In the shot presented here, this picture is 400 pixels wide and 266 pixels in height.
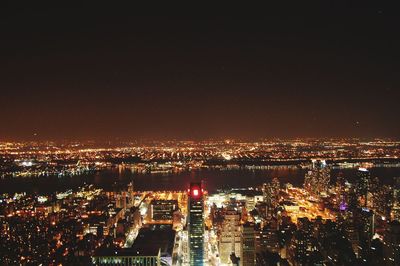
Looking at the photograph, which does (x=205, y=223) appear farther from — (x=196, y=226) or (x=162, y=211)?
(x=196, y=226)

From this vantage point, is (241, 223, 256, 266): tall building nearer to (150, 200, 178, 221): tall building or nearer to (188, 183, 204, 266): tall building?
(188, 183, 204, 266): tall building

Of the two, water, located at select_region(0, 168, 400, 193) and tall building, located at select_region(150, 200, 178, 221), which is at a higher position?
water, located at select_region(0, 168, 400, 193)

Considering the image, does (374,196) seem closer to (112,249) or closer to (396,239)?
(396,239)

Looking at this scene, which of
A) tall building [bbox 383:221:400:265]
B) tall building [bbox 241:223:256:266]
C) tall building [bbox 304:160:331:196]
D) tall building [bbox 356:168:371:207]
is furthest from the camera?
tall building [bbox 304:160:331:196]

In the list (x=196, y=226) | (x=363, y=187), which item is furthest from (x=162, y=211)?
(x=363, y=187)

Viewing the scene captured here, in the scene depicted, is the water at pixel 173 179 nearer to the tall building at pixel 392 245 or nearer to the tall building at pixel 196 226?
the tall building at pixel 196 226

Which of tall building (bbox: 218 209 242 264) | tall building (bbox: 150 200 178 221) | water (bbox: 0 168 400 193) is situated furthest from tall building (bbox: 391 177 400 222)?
tall building (bbox: 150 200 178 221)
